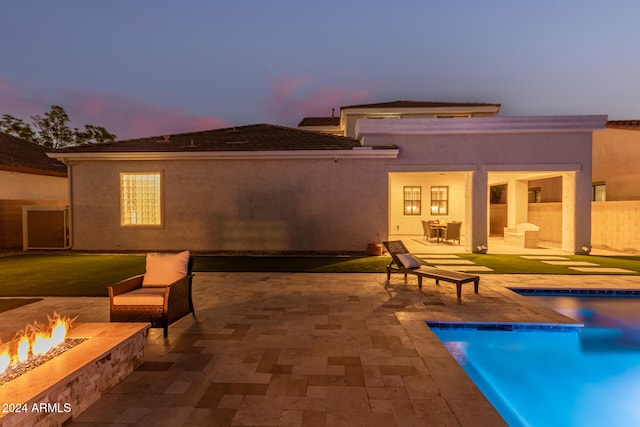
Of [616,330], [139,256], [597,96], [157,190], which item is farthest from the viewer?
[597,96]

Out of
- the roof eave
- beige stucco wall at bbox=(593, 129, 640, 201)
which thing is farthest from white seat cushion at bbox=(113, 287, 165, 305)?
beige stucco wall at bbox=(593, 129, 640, 201)

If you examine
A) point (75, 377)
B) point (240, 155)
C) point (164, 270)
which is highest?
point (240, 155)

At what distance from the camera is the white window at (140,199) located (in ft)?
41.9

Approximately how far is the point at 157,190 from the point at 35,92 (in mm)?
46059

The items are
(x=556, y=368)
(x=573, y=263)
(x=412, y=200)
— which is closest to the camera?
(x=556, y=368)

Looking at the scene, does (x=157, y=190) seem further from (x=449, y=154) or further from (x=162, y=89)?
(x=162, y=89)

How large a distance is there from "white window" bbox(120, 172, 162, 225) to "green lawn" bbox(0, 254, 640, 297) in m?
1.70

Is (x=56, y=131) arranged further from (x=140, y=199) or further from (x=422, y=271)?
(x=422, y=271)

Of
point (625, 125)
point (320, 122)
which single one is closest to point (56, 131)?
point (320, 122)

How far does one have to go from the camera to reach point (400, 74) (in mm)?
54750

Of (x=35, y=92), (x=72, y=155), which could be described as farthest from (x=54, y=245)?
(x=35, y=92)

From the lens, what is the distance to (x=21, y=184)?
594 inches

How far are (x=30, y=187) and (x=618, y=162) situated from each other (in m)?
28.1

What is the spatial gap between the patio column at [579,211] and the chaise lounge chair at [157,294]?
1372 centimetres
